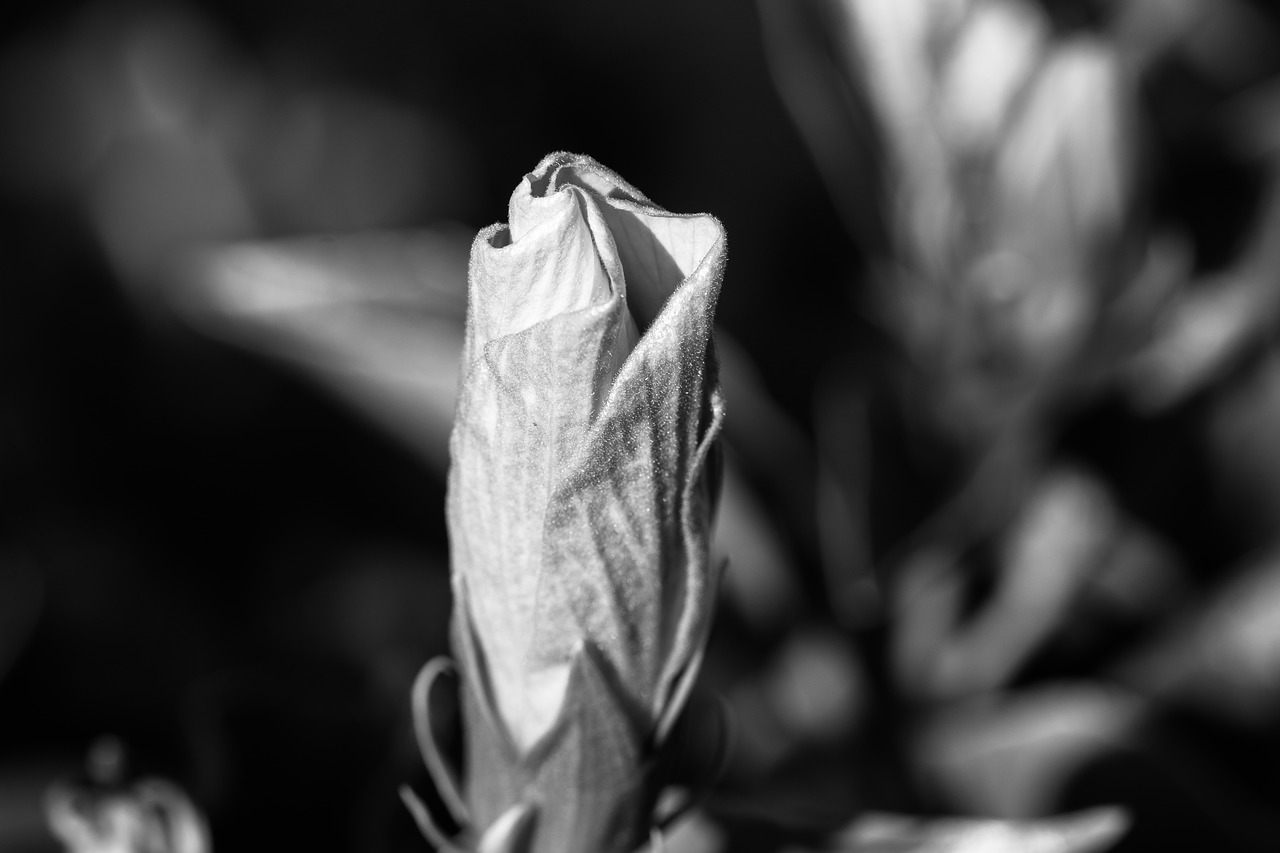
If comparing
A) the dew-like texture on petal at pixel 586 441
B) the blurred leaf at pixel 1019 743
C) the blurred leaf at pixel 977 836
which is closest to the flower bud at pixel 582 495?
the dew-like texture on petal at pixel 586 441

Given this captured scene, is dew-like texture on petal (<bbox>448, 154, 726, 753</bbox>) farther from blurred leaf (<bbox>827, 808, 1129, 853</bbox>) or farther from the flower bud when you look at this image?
blurred leaf (<bbox>827, 808, 1129, 853</bbox>)

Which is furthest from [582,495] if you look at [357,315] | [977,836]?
[357,315]

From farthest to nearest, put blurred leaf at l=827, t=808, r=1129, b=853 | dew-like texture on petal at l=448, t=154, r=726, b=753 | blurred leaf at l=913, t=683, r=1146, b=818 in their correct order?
blurred leaf at l=913, t=683, r=1146, b=818 → blurred leaf at l=827, t=808, r=1129, b=853 → dew-like texture on petal at l=448, t=154, r=726, b=753

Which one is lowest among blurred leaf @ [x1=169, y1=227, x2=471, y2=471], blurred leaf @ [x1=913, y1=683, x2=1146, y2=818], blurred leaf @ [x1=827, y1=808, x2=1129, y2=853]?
blurred leaf @ [x1=913, y1=683, x2=1146, y2=818]

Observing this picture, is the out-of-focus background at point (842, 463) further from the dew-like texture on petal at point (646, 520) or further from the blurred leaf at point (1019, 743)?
the dew-like texture on petal at point (646, 520)

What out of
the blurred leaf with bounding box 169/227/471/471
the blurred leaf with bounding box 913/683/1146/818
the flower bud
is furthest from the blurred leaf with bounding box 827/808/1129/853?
the blurred leaf with bounding box 169/227/471/471

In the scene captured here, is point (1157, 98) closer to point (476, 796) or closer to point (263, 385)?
point (263, 385)

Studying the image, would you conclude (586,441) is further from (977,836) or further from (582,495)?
(977,836)

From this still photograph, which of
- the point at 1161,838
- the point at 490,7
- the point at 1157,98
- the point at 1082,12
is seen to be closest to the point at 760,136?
the point at 490,7
